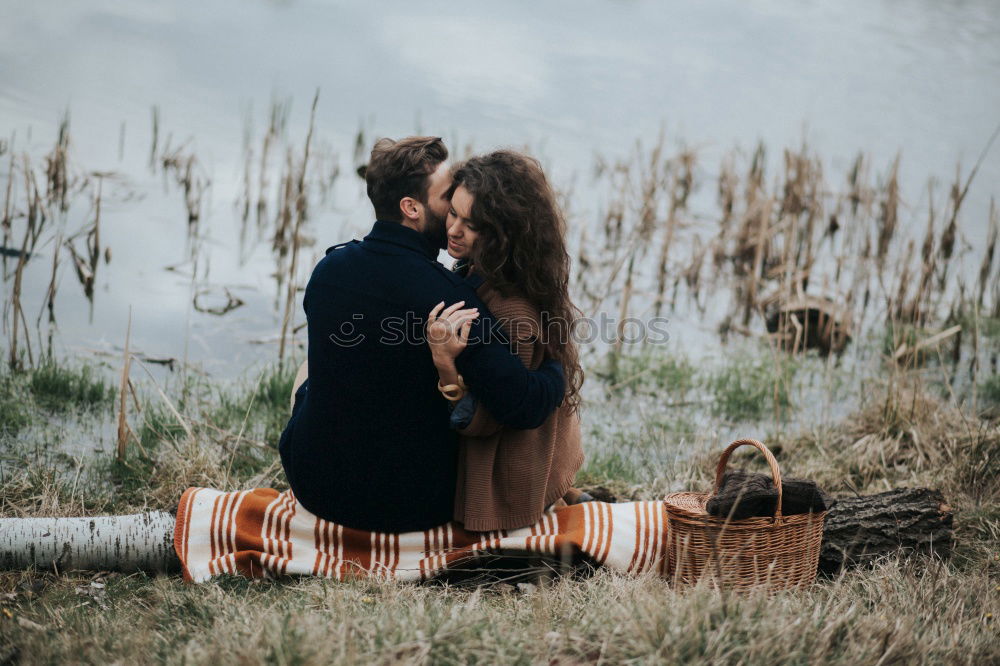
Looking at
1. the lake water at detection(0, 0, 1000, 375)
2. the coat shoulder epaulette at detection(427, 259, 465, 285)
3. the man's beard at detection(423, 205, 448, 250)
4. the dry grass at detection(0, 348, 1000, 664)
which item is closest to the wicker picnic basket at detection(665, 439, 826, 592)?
the dry grass at detection(0, 348, 1000, 664)

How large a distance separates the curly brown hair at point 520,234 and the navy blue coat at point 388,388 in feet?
0.40

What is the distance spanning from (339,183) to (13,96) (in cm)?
314

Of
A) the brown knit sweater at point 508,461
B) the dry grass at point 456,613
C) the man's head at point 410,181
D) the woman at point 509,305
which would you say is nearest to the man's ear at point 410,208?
the man's head at point 410,181

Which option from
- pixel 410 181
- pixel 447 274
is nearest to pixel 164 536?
pixel 447 274

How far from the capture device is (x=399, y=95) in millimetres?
11148

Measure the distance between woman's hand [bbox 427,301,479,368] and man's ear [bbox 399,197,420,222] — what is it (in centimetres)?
33

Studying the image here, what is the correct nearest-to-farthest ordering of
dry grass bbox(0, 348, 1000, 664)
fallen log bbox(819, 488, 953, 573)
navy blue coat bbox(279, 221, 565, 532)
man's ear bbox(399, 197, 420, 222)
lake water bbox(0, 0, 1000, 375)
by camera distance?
dry grass bbox(0, 348, 1000, 664) < navy blue coat bbox(279, 221, 565, 532) < man's ear bbox(399, 197, 420, 222) < fallen log bbox(819, 488, 953, 573) < lake water bbox(0, 0, 1000, 375)

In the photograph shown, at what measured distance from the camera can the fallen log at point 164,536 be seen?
3.15 meters

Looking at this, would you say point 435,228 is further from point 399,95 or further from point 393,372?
point 399,95

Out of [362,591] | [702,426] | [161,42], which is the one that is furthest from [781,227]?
[161,42]

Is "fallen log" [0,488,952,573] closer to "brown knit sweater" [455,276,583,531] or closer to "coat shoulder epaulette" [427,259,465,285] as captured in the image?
"brown knit sweater" [455,276,583,531]

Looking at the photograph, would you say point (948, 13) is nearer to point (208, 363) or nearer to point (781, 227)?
point (781, 227)

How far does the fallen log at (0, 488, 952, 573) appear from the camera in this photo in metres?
3.15

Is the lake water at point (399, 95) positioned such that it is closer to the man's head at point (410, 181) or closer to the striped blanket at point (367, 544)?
the striped blanket at point (367, 544)
